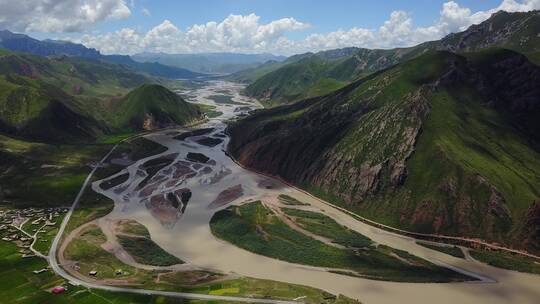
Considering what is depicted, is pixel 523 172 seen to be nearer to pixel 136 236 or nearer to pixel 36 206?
pixel 136 236

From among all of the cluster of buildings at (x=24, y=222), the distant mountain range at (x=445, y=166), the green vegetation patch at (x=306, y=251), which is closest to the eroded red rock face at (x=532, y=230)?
the distant mountain range at (x=445, y=166)

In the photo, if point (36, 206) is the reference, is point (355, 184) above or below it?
above

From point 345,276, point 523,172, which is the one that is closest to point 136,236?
point 345,276

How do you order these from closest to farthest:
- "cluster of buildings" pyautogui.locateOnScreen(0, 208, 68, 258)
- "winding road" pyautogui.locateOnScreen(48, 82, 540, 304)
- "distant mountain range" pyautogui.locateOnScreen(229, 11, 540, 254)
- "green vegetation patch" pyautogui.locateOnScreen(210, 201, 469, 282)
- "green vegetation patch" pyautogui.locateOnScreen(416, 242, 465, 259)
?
1. "winding road" pyautogui.locateOnScreen(48, 82, 540, 304)
2. "green vegetation patch" pyautogui.locateOnScreen(210, 201, 469, 282)
3. "green vegetation patch" pyautogui.locateOnScreen(416, 242, 465, 259)
4. "cluster of buildings" pyautogui.locateOnScreen(0, 208, 68, 258)
5. "distant mountain range" pyautogui.locateOnScreen(229, 11, 540, 254)

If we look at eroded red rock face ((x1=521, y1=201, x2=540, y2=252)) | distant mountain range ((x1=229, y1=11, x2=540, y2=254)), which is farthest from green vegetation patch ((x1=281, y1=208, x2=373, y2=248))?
eroded red rock face ((x1=521, y1=201, x2=540, y2=252))

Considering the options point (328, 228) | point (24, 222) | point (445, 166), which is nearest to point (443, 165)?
point (445, 166)

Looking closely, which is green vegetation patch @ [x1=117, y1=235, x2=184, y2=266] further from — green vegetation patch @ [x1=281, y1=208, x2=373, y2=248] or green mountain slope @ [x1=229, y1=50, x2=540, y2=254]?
green mountain slope @ [x1=229, y1=50, x2=540, y2=254]

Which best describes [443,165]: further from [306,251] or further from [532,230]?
[306,251]

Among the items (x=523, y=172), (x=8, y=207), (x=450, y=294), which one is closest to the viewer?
(x=450, y=294)

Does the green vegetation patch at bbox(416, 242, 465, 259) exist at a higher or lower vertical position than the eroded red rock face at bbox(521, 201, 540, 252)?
lower
